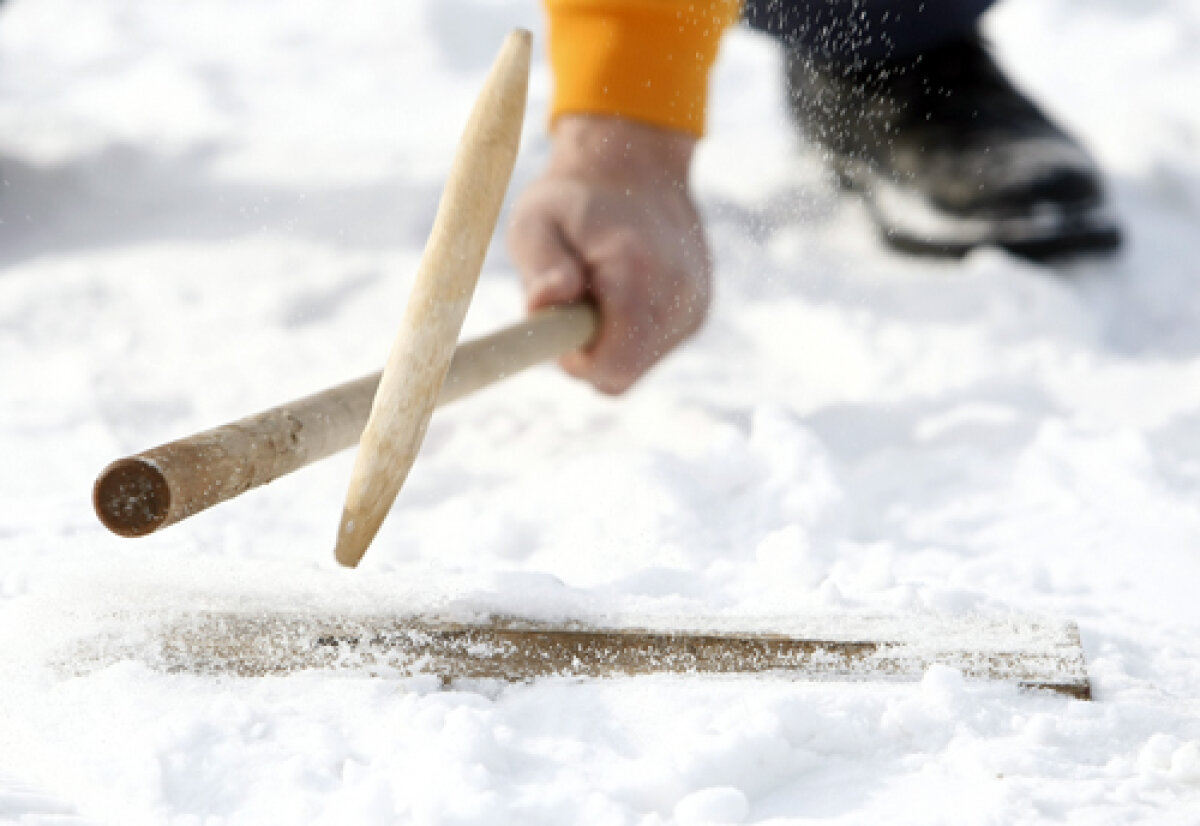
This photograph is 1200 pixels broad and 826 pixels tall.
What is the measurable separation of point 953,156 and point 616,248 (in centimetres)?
82

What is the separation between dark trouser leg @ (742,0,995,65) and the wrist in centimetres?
50

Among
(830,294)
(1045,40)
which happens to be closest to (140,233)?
(830,294)

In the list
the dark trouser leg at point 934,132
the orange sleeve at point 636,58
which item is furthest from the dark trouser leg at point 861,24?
the orange sleeve at point 636,58

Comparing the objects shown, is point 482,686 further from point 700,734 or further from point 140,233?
point 140,233

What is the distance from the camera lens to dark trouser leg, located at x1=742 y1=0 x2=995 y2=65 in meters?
1.91

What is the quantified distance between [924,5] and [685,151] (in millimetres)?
614

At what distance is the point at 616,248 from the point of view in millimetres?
1405

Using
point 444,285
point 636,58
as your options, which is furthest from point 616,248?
point 444,285

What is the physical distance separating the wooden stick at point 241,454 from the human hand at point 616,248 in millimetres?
247

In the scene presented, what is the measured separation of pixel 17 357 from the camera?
5.07 feet

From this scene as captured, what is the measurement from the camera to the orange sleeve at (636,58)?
59.4 inches

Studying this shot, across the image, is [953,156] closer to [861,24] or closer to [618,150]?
[861,24]

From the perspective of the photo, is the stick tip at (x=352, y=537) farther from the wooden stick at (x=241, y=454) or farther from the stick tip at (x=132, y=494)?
the stick tip at (x=132, y=494)

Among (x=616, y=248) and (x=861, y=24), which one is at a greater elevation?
(x=861, y=24)
